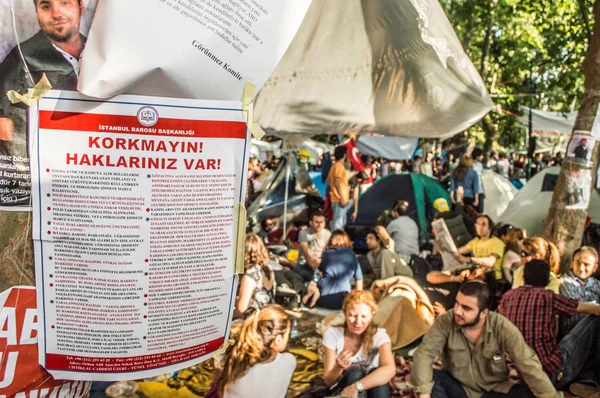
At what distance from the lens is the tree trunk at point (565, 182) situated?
6125mm

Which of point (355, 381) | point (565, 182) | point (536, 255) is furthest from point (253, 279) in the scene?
point (565, 182)

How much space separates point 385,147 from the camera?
20469 millimetres

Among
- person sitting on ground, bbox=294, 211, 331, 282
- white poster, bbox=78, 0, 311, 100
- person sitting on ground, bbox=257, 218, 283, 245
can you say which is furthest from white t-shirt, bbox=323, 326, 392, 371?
person sitting on ground, bbox=257, 218, 283, 245

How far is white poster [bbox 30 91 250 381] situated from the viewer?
133cm

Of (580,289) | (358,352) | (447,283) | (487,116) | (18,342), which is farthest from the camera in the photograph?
(487,116)

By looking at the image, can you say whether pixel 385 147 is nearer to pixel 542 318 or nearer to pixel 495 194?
pixel 495 194

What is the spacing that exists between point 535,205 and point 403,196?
9.15 feet

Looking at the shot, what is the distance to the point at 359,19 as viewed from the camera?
3.22 m

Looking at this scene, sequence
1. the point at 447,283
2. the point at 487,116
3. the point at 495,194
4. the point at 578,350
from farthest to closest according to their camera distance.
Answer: the point at 487,116 < the point at 495,194 < the point at 447,283 < the point at 578,350

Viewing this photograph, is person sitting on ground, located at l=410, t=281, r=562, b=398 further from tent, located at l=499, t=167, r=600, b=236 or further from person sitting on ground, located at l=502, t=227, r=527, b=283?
tent, located at l=499, t=167, r=600, b=236

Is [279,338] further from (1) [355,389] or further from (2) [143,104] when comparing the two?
(2) [143,104]

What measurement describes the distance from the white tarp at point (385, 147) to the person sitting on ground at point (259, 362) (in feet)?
55.4

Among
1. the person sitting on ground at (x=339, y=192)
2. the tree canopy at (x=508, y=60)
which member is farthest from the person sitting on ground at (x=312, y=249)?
the tree canopy at (x=508, y=60)

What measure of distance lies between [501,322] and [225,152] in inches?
117
